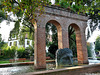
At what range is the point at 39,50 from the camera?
26.2 ft

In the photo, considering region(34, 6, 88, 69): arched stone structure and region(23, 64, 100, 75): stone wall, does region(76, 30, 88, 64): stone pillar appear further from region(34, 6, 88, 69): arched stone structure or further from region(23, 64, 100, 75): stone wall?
region(23, 64, 100, 75): stone wall

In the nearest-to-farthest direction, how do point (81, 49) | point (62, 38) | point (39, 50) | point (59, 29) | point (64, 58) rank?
point (64, 58) < point (39, 50) < point (62, 38) < point (59, 29) < point (81, 49)

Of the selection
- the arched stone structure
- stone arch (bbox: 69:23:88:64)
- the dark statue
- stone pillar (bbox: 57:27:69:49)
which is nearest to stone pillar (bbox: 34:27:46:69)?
the arched stone structure

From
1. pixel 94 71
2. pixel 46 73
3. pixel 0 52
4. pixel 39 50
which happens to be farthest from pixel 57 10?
pixel 0 52

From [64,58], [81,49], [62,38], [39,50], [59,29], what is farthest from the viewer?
[81,49]

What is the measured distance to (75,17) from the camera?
10609 mm

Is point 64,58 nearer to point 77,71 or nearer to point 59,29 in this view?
point 77,71

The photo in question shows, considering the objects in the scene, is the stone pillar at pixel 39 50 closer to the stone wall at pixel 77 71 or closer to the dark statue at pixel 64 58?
the dark statue at pixel 64 58

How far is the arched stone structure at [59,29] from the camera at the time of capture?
26.3ft

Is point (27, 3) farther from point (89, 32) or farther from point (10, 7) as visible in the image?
point (89, 32)

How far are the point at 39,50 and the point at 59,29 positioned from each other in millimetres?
3324

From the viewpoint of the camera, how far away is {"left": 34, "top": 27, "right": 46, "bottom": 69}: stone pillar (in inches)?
308

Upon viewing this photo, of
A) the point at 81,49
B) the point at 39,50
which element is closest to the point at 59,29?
the point at 39,50

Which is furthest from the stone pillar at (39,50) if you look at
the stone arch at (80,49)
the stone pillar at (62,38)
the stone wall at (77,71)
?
the stone arch at (80,49)
